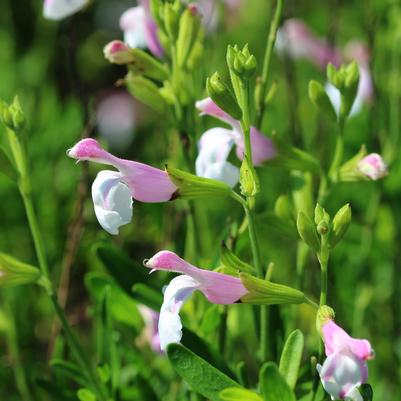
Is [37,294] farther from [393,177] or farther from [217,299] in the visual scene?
[217,299]

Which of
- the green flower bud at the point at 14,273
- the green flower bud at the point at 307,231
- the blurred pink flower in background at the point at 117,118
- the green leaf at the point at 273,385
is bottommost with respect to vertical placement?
the blurred pink flower in background at the point at 117,118

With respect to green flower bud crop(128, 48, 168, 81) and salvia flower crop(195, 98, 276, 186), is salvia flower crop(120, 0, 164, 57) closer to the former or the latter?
green flower bud crop(128, 48, 168, 81)

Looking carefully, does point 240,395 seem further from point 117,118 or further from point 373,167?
point 117,118

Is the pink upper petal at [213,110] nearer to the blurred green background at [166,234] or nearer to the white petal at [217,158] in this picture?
the white petal at [217,158]

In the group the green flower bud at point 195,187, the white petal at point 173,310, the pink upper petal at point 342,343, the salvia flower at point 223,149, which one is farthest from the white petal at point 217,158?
the pink upper petal at point 342,343

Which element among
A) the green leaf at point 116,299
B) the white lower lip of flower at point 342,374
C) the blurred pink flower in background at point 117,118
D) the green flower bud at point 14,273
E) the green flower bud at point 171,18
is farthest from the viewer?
the blurred pink flower in background at point 117,118

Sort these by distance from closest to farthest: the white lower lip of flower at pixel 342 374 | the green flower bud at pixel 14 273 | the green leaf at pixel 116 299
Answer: the white lower lip of flower at pixel 342 374, the green flower bud at pixel 14 273, the green leaf at pixel 116 299

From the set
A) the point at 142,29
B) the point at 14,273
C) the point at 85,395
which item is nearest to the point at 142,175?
the point at 14,273

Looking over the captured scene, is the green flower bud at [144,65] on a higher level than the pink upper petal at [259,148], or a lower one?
higher
